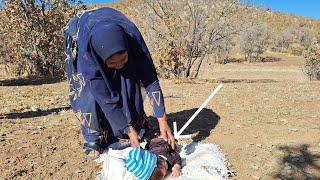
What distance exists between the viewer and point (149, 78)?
413cm

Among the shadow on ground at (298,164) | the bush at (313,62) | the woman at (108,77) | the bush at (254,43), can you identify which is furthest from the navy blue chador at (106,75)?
the bush at (254,43)

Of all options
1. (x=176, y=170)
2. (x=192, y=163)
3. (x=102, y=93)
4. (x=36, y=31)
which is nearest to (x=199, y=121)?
(x=192, y=163)

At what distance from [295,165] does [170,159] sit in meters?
1.07

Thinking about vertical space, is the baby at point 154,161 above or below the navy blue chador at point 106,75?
below

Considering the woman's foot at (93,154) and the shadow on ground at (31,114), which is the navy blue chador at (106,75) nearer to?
the woman's foot at (93,154)

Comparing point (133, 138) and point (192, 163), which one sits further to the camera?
point (192, 163)

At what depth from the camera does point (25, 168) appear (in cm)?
408

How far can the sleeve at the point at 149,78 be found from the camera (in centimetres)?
408

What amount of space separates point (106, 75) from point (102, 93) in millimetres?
168

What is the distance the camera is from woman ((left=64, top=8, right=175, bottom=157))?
374 cm

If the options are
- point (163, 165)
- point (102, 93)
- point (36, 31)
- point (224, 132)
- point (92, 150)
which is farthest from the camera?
point (36, 31)

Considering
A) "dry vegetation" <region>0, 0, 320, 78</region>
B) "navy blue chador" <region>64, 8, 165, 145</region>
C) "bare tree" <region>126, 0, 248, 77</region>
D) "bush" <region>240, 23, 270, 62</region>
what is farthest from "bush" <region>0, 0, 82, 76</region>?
"bush" <region>240, 23, 270, 62</region>

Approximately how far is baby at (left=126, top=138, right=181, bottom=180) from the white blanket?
7cm

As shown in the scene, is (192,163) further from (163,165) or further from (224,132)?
(224,132)
